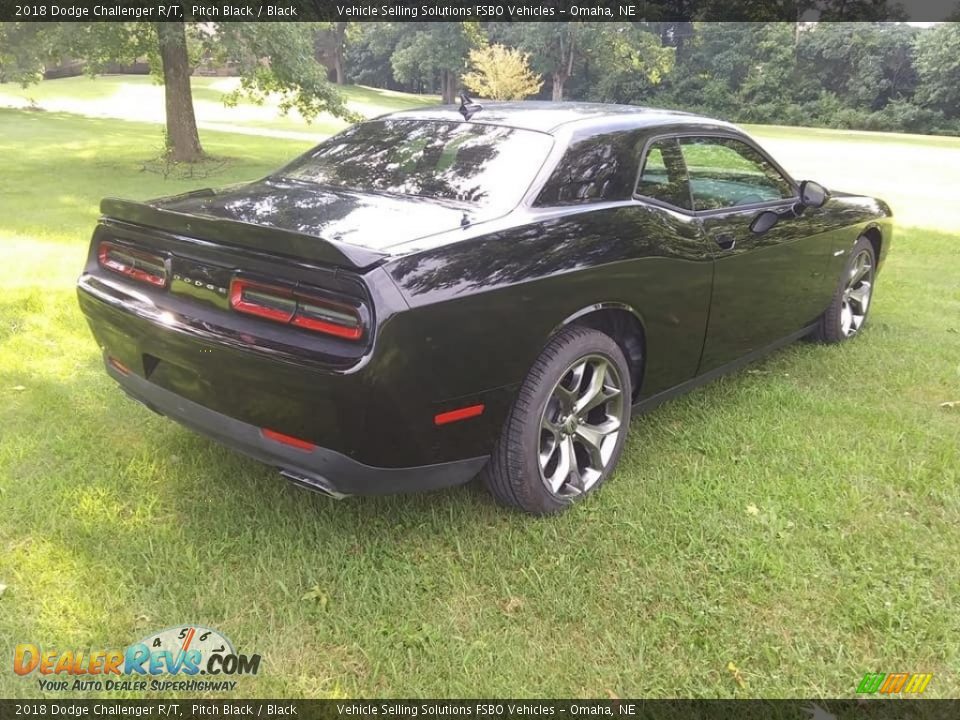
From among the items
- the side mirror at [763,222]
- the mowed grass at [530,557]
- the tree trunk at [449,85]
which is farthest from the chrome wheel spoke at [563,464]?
the tree trunk at [449,85]

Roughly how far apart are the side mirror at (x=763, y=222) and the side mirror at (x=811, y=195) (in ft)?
1.67

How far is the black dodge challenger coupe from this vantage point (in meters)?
2.29

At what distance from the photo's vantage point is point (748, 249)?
3.65m

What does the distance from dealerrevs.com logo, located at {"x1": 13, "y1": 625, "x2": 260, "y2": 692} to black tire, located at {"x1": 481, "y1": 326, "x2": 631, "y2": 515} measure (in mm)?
1070

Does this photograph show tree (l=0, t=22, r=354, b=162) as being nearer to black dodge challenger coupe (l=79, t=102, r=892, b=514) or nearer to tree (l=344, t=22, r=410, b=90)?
black dodge challenger coupe (l=79, t=102, r=892, b=514)

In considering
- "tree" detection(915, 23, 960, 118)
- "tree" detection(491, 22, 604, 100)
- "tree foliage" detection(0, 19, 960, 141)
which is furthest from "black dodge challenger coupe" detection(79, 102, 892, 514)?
"tree" detection(915, 23, 960, 118)

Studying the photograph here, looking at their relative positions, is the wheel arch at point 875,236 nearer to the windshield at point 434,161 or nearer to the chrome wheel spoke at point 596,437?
the chrome wheel spoke at point 596,437

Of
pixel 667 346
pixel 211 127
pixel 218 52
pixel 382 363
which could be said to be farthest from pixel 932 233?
pixel 211 127

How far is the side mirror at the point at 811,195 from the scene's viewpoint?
4078mm

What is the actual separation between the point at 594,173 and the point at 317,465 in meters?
1.66

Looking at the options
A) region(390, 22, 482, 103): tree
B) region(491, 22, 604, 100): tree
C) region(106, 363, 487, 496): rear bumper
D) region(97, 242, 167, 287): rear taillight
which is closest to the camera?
region(106, 363, 487, 496): rear bumper

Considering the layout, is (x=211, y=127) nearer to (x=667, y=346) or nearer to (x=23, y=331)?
(x=23, y=331)

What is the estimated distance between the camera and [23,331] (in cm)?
477

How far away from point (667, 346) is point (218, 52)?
14.5m
